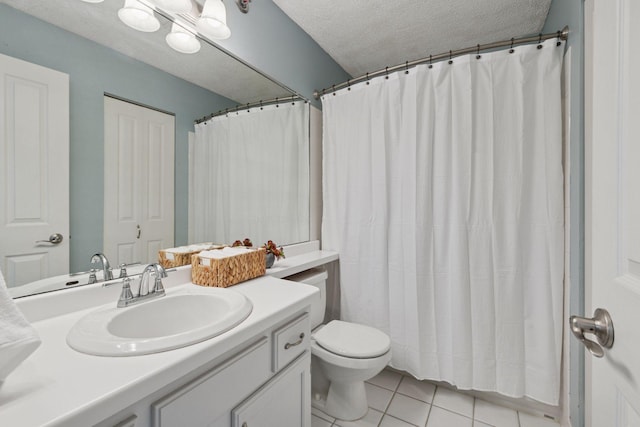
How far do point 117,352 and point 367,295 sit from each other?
57.5 inches

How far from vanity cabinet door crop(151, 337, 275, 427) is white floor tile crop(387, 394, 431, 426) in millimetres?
1072

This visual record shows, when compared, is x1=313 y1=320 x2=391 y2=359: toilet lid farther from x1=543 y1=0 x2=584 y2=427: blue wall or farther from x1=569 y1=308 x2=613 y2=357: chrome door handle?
x1=569 y1=308 x2=613 y2=357: chrome door handle

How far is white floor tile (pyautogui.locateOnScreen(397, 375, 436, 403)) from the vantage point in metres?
1.65

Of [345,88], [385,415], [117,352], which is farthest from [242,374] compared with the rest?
[345,88]

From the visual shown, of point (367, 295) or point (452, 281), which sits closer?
point (452, 281)

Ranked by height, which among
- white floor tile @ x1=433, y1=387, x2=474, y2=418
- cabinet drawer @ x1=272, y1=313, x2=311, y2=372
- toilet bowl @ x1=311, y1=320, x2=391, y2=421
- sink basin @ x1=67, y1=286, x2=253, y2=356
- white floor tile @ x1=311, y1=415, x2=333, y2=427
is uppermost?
sink basin @ x1=67, y1=286, x2=253, y2=356

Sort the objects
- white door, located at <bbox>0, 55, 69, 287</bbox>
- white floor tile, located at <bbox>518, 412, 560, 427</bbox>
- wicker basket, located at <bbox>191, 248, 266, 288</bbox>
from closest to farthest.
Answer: white door, located at <bbox>0, 55, 69, 287</bbox> → wicker basket, located at <bbox>191, 248, 266, 288</bbox> → white floor tile, located at <bbox>518, 412, 560, 427</bbox>

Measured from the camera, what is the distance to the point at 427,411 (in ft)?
5.01

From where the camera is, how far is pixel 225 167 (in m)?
1.46

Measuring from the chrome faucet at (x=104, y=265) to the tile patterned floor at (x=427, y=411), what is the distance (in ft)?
4.15

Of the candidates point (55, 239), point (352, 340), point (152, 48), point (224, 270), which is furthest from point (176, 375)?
point (152, 48)

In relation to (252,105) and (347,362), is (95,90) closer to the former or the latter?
(252,105)

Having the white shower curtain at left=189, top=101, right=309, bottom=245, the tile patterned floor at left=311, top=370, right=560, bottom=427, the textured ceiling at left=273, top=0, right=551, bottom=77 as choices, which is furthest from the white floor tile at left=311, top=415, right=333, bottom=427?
the textured ceiling at left=273, top=0, right=551, bottom=77

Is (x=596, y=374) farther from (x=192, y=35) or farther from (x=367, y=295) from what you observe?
(x=192, y=35)
